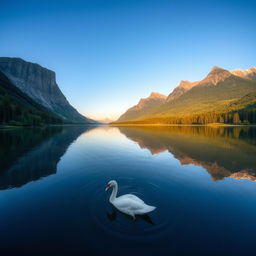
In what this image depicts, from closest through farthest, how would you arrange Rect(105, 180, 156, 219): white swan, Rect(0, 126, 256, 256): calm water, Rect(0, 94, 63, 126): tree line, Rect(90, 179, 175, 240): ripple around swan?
Rect(0, 126, 256, 256): calm water < Rect(90, 179, 175, 240): ripple around swan < Rect(105, 180, 156, 219): white swan < Rect(0, 94, 63, 126): tree line

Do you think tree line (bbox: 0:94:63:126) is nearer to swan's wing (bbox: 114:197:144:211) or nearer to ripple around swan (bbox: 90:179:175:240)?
ripple around swan (bbox: 90:179:175:240)

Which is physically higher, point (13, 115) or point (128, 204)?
point (13, 115)

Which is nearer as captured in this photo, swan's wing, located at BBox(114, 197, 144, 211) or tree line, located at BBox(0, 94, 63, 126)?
swan's wing, located at BBox(114, 197, 144, 211)

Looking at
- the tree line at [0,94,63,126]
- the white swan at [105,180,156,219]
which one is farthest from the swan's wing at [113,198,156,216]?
the tree line at [0,94,63,126]

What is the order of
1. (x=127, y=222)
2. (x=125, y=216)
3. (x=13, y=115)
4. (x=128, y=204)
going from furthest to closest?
(x=13, y=115), (x=125, y=216), (x=128, y=204), (x=127, y=222)

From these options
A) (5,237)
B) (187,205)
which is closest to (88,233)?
(5,237)

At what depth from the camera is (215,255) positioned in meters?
6.42

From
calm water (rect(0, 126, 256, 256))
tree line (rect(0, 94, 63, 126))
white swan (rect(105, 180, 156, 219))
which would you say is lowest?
calm water (rect(0, 126, 256, 256))

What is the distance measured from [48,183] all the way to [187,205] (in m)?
12.9

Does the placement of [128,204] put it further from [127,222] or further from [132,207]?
[127,222]

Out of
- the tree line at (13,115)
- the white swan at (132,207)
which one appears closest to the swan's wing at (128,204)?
the white swan at (132,207)

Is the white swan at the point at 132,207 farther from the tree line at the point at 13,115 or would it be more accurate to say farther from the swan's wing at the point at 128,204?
the tree line at the point at 13,115

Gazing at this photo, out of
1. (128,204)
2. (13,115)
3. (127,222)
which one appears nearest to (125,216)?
(127,222)

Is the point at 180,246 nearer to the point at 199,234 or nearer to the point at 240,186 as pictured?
the point at 199,234
